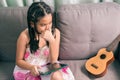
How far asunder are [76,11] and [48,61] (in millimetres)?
429

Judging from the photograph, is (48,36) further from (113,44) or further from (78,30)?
(113,44)

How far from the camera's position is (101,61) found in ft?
5.06

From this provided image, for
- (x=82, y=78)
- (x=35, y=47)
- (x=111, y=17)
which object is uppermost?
(x=111, y=17)

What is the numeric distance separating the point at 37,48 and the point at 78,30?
343 millimetres

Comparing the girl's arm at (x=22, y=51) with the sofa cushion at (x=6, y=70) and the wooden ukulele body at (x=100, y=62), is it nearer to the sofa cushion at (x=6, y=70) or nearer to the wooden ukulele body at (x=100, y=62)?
the sofa cushion at (x=6, y=70)

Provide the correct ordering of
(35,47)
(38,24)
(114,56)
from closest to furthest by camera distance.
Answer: (38,24)
(35,47)
(114,56)

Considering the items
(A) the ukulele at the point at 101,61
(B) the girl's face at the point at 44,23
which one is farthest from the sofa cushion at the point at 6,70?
(A) the ukulele at the point at 101,61

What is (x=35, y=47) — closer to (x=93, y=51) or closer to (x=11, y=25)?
(x=11, y=25)

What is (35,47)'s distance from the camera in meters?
1.45

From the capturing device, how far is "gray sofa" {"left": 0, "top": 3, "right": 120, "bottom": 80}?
1562mm

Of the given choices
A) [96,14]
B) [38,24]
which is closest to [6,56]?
[38,24]

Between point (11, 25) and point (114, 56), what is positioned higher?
point (11, 25)

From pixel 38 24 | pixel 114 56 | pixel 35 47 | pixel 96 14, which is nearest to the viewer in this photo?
pixel 38 24

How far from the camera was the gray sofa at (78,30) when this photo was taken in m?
1.56
